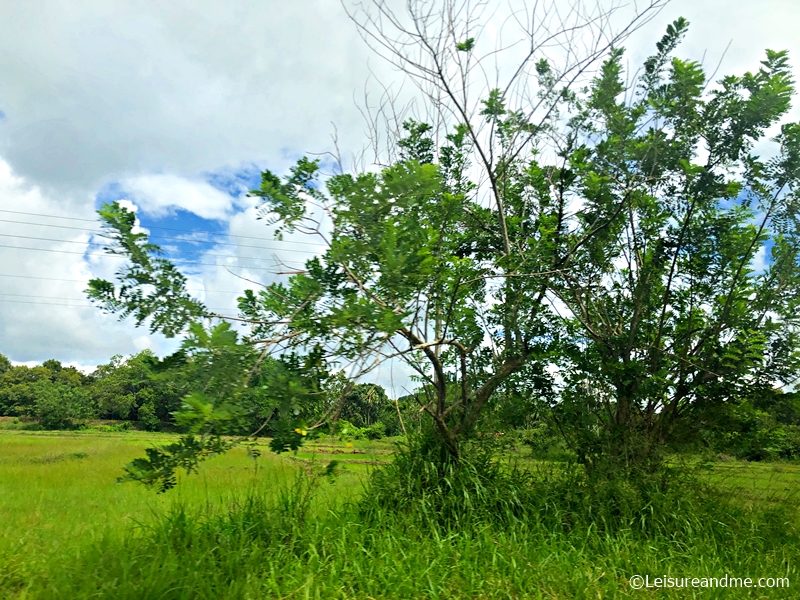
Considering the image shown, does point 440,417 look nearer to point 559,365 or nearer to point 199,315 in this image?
point 559,365

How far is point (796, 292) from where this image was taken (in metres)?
4.88

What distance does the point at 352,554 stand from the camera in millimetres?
3467

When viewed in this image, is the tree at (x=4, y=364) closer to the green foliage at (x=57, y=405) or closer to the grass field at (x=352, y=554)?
the green foliage at (x=57, y=405)

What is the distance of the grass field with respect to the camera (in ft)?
9.90

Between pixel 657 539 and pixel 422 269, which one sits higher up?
pixel 422 269

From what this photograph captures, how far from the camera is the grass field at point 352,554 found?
9.90ft

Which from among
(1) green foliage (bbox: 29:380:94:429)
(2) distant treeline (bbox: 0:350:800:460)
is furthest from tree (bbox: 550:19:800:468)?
(1) green foliage (bbox: 29:380:94:429)

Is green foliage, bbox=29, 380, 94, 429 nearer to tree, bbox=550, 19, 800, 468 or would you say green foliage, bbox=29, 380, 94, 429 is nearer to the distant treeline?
the distant treeline

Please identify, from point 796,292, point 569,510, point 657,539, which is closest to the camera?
point 657,539

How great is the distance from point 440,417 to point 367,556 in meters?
1.31

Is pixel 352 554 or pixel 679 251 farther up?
pixel 679 251

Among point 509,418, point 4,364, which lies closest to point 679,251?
point 509,418

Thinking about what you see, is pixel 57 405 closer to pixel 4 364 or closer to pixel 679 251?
pixel 4 364

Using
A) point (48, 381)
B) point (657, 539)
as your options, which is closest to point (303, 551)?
point (657, 539)
